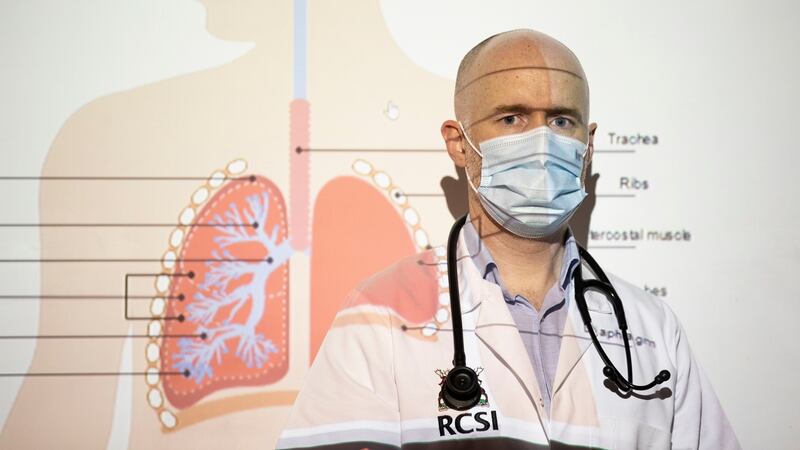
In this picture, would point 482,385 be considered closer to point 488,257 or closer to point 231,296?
point 488,257

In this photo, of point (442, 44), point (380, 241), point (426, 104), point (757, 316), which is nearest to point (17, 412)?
point (380, 241)

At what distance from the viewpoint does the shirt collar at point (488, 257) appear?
1.36 meters

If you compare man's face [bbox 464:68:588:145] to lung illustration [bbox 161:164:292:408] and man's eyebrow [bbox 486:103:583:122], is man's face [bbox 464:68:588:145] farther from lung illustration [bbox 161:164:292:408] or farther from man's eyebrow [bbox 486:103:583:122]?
lung illustration [bbox 161:164:292:408]

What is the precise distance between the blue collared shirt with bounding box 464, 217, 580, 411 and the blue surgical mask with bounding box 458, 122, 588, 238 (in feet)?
0.30

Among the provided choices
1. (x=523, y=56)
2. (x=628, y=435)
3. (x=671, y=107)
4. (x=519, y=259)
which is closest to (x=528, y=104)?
(x=523, y=56)

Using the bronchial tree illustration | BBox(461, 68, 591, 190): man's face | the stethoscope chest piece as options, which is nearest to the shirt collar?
BBox(461, 68, 591, 190): man's face

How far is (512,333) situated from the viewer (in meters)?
1.28

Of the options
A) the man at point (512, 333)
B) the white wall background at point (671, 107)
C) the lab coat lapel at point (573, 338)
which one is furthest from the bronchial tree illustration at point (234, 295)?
the lab coat lapel at point (573, 338)

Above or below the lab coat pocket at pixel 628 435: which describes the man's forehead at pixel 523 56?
above

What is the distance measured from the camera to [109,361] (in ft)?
5.07

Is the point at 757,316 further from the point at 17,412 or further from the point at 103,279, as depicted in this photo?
the point at 17,412

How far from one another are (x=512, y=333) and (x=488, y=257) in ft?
0.58

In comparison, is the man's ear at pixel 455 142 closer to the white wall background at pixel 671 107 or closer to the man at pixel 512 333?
the man at pixel 512 333

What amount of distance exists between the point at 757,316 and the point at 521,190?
818 millimetres
